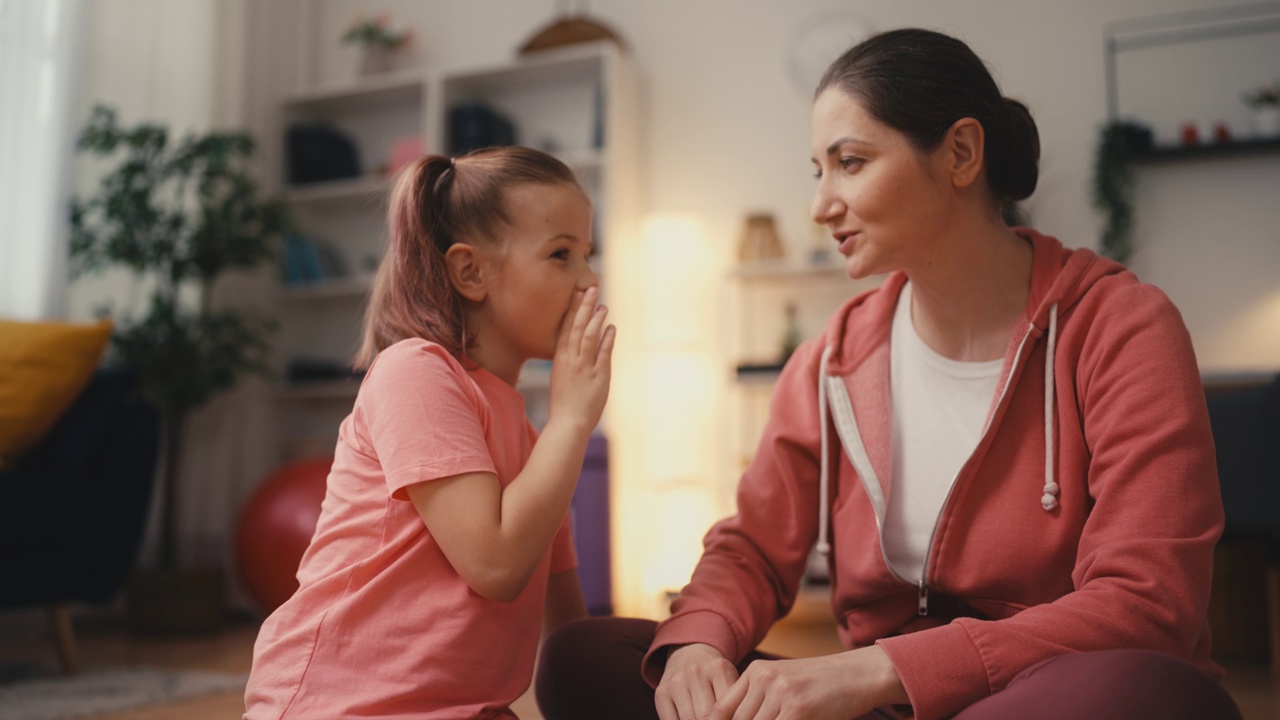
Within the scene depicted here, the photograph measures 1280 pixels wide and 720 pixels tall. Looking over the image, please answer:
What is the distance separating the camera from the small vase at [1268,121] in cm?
327

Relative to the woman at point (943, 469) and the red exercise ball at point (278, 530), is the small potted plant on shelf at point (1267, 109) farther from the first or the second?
the red exercise ball at point (278, 530)

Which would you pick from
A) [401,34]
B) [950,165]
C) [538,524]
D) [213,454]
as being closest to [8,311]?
[213,454]

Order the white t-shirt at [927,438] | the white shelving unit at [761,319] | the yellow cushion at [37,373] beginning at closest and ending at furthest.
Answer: the white t-shirt at [927,438] < the yellow cushion at [37,373] < the white shelving unit at [761,319]

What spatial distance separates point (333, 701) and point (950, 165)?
891mm

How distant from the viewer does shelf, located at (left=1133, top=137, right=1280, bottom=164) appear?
3.29m

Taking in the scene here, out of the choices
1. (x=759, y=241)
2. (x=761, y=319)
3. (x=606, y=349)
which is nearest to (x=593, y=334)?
(x=606, y=349)

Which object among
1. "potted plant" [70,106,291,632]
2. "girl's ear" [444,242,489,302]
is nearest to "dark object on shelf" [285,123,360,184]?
"potted plant" [70,106,291,632]

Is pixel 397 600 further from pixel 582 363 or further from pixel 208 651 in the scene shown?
pixel 208 651

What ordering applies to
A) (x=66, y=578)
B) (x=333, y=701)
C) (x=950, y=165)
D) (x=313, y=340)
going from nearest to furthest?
(x=333, y=701) → (x=950, y=165) → (x=66, y=578) → (x=313, y=340)

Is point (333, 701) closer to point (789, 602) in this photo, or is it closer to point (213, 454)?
point (789, 602)

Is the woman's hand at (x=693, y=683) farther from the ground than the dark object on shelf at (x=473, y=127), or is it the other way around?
the dark object on shelf at (x=473, y=127)

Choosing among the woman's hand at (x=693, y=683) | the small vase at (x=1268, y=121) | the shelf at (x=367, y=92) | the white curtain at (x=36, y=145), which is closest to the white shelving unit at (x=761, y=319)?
the small vase at (x=1268, y=121)

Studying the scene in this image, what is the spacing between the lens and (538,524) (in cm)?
94

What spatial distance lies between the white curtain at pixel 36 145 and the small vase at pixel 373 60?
1.17 meters
